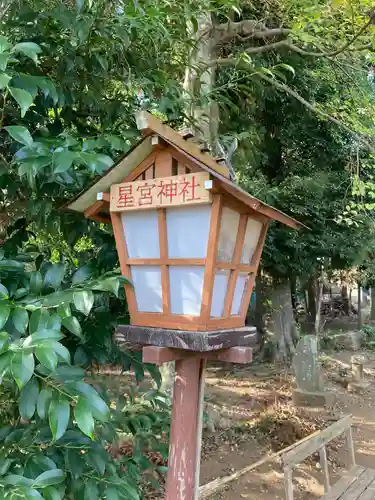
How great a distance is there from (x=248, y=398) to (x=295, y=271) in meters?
3.10

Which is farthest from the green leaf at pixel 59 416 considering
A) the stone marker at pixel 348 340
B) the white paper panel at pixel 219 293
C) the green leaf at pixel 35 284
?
the stone marker at pixel 348 340

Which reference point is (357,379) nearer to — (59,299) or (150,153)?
(150,153)

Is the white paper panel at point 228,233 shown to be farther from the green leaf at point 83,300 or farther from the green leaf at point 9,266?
the green leaf at point 9,266

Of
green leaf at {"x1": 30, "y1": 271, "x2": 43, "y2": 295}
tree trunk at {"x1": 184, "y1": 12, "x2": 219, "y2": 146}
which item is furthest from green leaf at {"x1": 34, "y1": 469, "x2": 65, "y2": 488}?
tree trunk at {"x1": 184, "y1": 12, "x2": 219, "y2": 146}

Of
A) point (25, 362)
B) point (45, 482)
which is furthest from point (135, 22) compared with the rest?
point (45, 482)

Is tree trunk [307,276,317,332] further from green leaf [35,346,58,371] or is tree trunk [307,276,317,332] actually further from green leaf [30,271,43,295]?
green leaf [35,346,58,371]

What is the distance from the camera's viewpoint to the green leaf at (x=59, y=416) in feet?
→ 3.55

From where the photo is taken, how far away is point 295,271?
9852mm

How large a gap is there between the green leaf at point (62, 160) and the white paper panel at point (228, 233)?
0.57 meters

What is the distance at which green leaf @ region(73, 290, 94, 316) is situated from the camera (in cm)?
127

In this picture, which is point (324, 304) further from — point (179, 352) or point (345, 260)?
point (179, 352)

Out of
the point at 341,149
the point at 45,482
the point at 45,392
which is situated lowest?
the point at 45,482

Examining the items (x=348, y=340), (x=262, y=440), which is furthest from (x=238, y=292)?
(x=348, y=340)

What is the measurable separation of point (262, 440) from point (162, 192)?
223 inches
